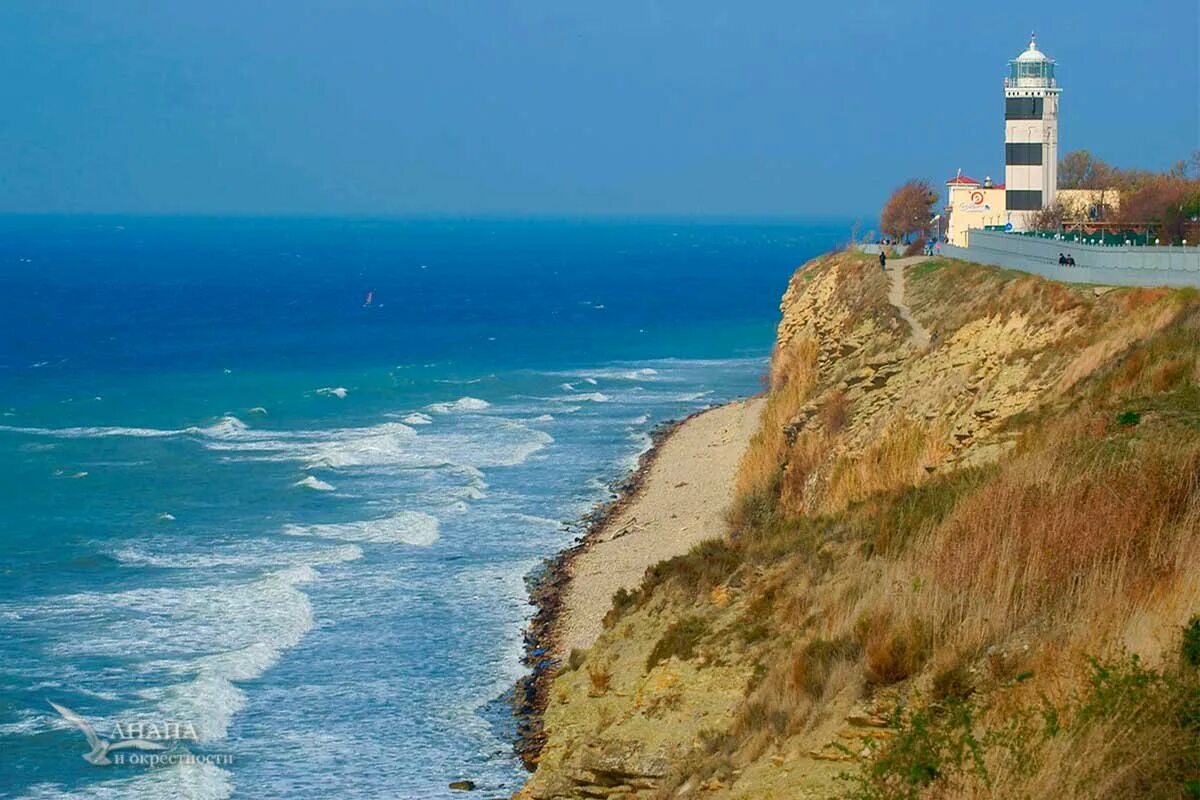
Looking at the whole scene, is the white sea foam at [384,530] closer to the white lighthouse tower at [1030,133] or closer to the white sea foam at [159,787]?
the white sea foam at [159,787]

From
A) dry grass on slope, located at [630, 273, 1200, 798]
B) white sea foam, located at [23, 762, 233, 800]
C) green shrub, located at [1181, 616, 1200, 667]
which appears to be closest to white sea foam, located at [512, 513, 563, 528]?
white sea foam, located at [23, 762, 233, 800]

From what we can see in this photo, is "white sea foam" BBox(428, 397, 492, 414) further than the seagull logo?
Yes

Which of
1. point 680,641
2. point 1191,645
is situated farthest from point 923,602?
point 680,641

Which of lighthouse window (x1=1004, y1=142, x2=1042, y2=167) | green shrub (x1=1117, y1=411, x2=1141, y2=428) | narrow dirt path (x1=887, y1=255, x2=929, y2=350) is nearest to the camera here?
green shrub (x1=1117, y1=411, x2=1141, y2=428)

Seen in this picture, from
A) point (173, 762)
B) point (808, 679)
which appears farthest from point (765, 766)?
point (173, 762)

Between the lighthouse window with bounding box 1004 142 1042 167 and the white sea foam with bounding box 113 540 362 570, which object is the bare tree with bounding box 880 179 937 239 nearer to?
the lighthouse window with bounding box 1004 142 1042 167

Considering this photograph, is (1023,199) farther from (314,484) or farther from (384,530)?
(384,530)
